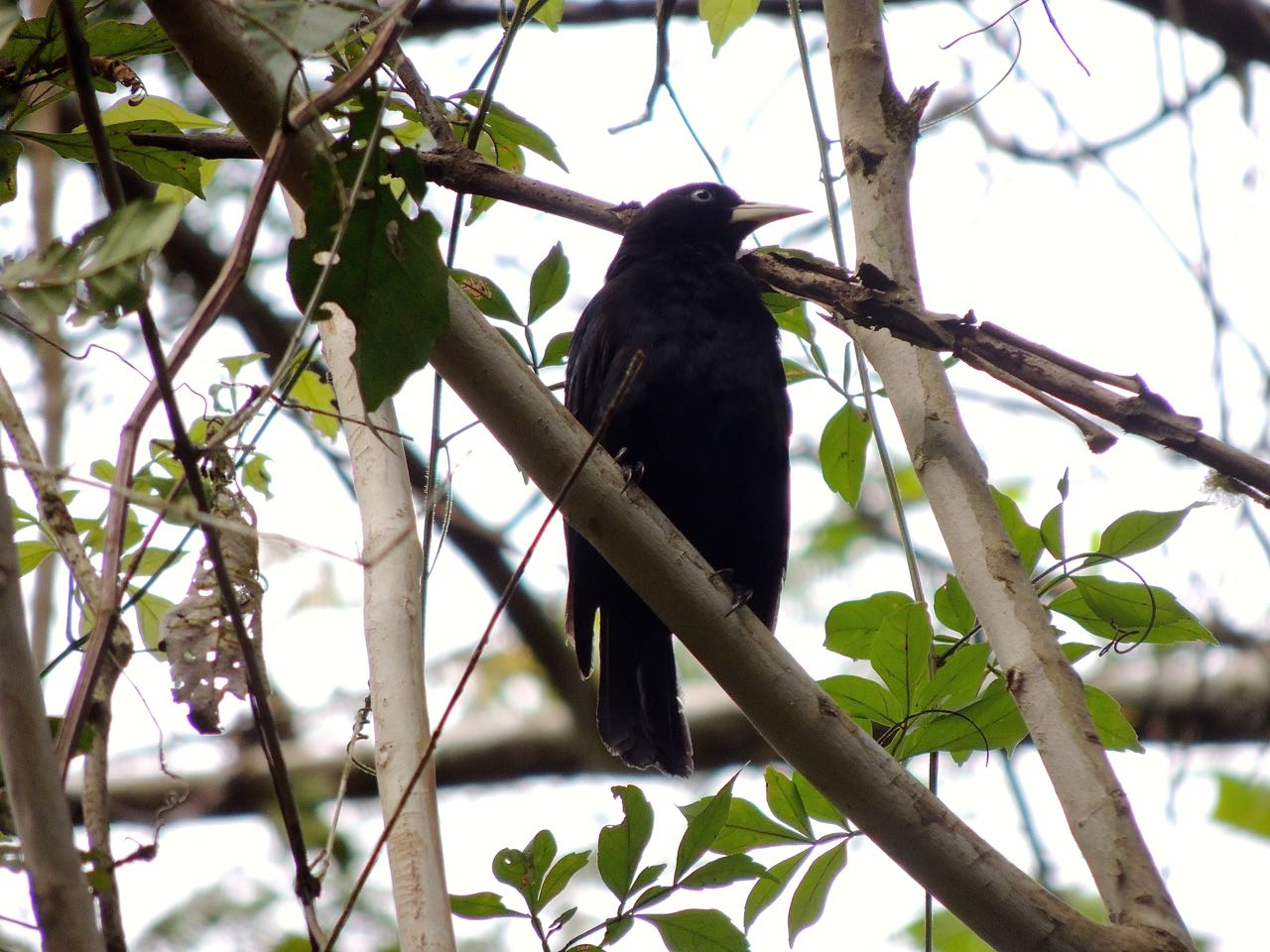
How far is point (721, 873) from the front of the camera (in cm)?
208

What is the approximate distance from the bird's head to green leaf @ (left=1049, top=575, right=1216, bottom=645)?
96.8 inches

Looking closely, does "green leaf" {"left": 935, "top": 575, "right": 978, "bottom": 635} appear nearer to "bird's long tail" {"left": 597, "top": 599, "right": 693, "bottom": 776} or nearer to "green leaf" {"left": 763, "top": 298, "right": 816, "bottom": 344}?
"green leaf" {"left": 763, "top": 298, "right": 816, "bottom": 344}

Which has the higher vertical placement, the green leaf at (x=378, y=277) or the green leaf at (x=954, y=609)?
the green leaf at (x=378, y=277)

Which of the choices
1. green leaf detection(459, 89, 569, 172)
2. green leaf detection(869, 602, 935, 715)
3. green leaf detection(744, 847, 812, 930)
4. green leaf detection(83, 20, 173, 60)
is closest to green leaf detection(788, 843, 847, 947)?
green leaf detection(744, 847, 812, 930)

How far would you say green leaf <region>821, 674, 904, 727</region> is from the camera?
88.1 inches

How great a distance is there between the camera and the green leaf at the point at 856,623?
229 cm

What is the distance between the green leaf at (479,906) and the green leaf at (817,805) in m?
0.52

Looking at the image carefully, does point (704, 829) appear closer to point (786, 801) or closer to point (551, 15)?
point (786, 801)

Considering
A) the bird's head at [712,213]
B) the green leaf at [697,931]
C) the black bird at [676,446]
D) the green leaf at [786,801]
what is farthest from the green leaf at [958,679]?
the bird's head at [712,213]

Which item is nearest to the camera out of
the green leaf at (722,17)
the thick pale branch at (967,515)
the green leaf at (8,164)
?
the thick pale branch at (967,515)

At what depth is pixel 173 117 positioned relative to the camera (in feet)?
8.16

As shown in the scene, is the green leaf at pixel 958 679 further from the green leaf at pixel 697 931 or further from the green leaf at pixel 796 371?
the green leaf at pixel 796 371

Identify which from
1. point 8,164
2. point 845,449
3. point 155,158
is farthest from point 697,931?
point 8,164

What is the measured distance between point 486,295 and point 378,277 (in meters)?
0.93
